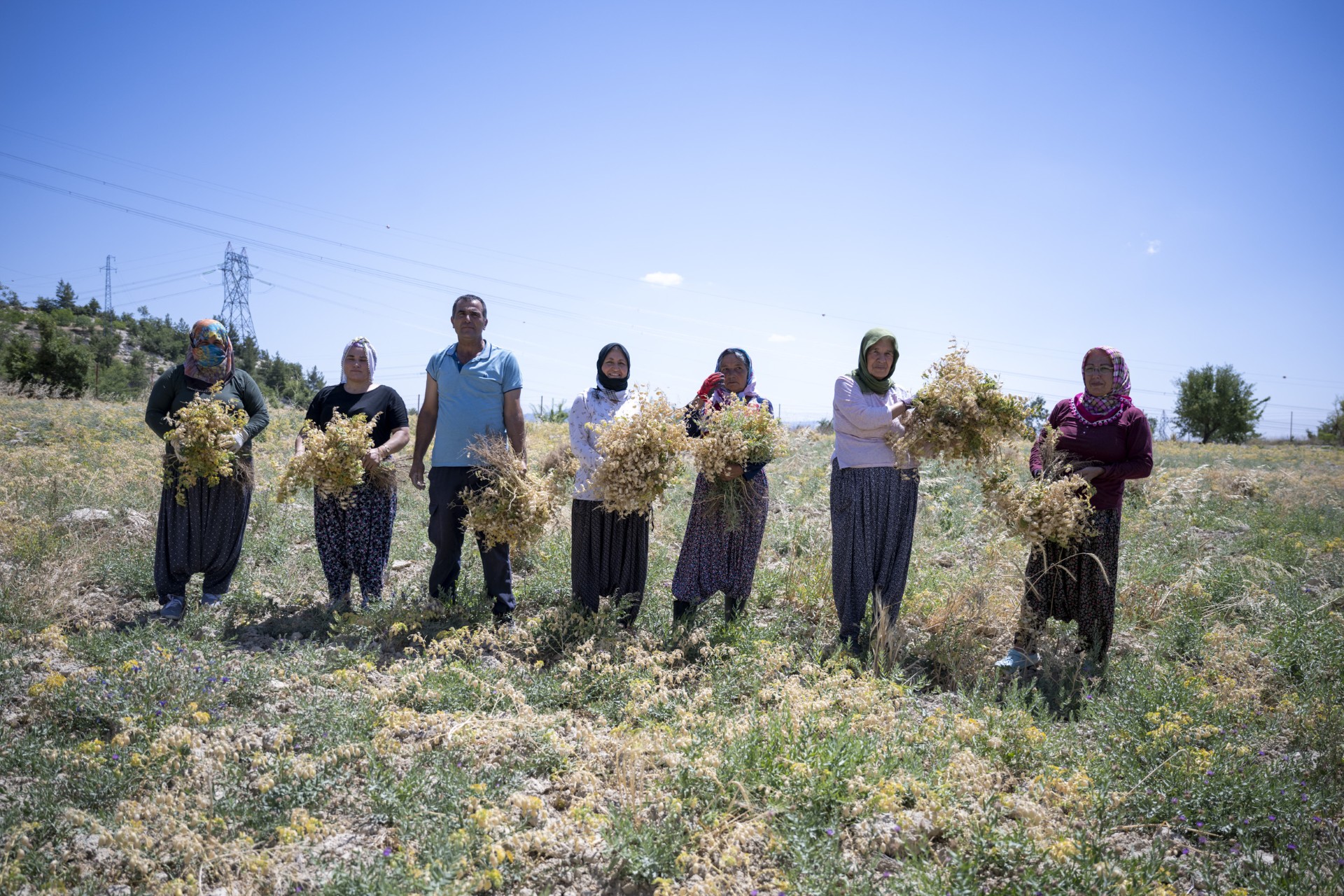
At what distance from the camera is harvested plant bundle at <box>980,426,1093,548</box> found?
13.1 feet

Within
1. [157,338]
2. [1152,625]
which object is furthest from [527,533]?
[157,338]

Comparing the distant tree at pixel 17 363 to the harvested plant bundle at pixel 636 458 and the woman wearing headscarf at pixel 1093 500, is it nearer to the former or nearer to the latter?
the harvested plant bundle at pixel 636 458

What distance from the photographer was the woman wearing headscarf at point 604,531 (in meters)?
4.71

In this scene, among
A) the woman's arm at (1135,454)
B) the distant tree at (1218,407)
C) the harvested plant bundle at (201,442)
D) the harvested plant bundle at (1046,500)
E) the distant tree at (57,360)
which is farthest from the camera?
the distant tree at (1218,407)

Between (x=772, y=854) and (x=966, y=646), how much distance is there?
2518mm

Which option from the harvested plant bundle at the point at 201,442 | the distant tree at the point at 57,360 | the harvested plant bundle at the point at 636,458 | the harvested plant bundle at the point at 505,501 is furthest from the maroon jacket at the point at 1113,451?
the distant tree at the point at 57,360

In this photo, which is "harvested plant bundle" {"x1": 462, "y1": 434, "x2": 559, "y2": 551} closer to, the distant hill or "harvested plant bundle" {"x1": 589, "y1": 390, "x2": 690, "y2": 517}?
"harvested plant bundle" {"x1": 589, "y1": 390, "x2": 690, "y2": 517}

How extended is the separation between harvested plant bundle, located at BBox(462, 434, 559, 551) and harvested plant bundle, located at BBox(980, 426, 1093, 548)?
2.73 metres

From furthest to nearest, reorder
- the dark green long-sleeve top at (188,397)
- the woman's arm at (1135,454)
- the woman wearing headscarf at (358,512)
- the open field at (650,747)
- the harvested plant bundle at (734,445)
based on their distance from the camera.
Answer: the woman wearing headscarf at (358,512)
the dark green long-sleeve top at (188,397)
the harvested plant bundle at (734,445)
the woman's arm at (1135,454)
the open field at (650,747)

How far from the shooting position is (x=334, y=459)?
4.70 metres

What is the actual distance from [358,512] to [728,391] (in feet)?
8.94

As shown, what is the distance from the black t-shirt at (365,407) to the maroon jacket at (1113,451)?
432cm

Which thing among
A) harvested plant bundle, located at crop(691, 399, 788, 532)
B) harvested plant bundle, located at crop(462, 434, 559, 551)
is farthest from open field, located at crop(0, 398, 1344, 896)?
harvested plant bundle, located at crop(691, 399, 788, 532)

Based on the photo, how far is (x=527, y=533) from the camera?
457cm
